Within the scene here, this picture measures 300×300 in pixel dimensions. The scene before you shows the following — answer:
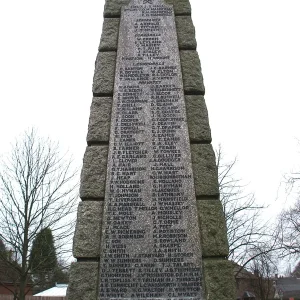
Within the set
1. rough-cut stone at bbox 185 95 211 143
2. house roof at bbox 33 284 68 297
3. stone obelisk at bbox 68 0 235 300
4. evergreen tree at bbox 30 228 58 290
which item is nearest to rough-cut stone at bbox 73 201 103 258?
stone obelisk at bbox 68 0 235 300

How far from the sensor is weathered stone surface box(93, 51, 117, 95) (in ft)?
17.2

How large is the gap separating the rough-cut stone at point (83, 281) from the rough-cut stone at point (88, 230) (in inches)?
4.8

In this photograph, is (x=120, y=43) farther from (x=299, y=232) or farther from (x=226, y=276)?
(x=299, y=232)

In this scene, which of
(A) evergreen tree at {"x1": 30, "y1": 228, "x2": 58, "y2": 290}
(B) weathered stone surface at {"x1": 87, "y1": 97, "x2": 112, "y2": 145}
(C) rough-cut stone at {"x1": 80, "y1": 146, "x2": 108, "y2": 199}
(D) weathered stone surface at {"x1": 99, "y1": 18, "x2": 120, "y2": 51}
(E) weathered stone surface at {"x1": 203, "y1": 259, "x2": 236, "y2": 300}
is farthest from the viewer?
(A) evergreen tree at {"x1": 30, "y1": 228, "x2": 58, "y2": 290}

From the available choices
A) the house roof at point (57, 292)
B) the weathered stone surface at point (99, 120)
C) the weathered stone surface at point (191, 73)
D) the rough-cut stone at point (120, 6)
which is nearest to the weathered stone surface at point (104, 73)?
the weathered stone surface at point (99, 120)

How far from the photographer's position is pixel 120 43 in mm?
5641

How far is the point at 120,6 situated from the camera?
6.05 metres

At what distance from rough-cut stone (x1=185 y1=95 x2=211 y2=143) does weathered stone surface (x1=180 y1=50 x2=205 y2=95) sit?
0.12m

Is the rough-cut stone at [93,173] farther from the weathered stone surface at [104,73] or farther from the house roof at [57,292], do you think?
the house roof at [57,292]

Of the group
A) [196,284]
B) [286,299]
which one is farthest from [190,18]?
[286,299]

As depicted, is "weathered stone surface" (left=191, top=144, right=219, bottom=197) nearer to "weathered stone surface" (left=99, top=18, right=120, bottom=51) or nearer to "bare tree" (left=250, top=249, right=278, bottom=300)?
"weathered stone surface" (left=99, top=18, right=120, bottom=51)

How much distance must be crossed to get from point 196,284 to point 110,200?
1.39 metres

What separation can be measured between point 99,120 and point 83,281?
6.80 feet

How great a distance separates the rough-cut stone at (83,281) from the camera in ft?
13.3
